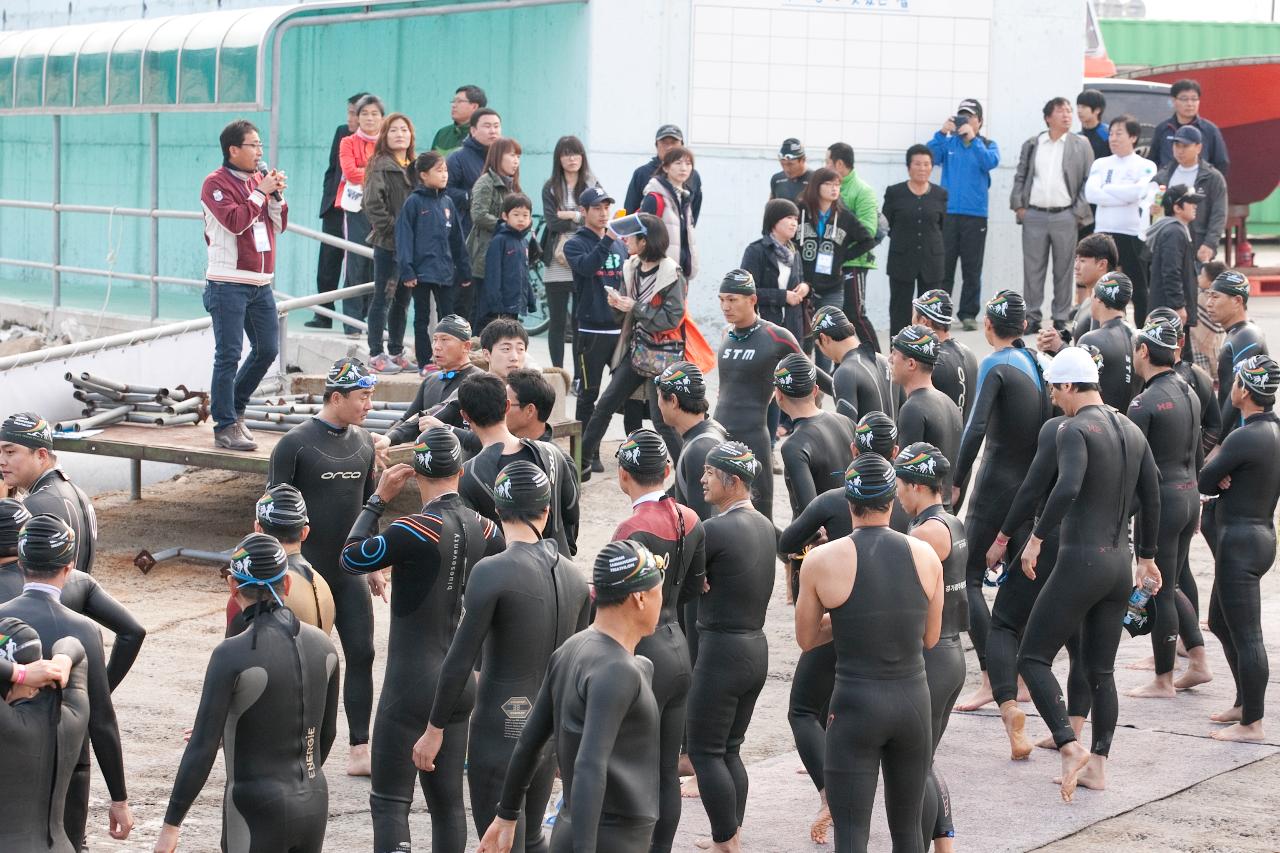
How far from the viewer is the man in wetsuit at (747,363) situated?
10.1 meters

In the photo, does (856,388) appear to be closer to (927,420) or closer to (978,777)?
(927,420)

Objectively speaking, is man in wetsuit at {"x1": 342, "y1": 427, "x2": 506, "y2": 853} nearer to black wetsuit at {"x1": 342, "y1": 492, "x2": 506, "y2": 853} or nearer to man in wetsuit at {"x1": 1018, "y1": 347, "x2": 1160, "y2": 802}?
black wetsuit at {"x1": 342, "y1": 492, "x2": 506, "y2": 853}

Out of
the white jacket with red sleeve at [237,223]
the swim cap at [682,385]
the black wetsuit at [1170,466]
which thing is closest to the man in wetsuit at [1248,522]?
the black wetsuit at [1170,466]

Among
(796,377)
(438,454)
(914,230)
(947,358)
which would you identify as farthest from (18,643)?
(914,230)

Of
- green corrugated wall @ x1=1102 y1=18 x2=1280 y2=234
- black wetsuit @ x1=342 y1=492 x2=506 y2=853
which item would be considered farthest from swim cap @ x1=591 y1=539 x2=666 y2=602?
green corrugated wall @ x1=1102 y1=18 x2=1280 y2=234

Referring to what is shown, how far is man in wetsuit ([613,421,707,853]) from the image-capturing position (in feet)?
20.8

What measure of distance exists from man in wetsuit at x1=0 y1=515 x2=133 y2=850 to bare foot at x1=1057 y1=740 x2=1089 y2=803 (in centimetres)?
416

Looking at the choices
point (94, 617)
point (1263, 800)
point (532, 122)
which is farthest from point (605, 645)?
point (532, 122)

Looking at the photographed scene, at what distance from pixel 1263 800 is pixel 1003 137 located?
11.9 meters

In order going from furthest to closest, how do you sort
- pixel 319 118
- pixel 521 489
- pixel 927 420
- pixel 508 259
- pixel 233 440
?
pixel 319 118
pixel 508 259
pixel 233 440
pixel 927 420
pixel 521 489

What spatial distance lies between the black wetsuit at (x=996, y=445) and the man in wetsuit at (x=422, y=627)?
3.19 m

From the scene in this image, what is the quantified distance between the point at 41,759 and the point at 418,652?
1.75 m

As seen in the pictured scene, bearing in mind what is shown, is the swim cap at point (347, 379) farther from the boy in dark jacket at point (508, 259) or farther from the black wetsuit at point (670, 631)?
the boy in dark jacket at point (508, 259)

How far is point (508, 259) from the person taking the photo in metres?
13.3
